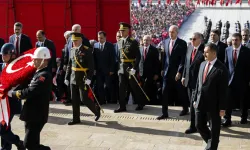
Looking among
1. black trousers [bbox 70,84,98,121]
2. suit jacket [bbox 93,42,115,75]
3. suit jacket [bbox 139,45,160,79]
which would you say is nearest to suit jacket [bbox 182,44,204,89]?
suit jacket [bbox 139,45,160,79]

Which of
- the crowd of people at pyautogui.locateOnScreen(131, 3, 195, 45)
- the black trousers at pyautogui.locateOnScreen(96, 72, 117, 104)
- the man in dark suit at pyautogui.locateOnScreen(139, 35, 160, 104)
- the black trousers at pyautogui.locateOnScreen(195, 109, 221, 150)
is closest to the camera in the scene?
the black trousers at pyautogui.locateOnScreen(195, 109, 221, 150)

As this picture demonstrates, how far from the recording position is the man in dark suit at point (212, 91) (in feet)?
18.3

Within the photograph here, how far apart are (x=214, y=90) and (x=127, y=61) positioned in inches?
122

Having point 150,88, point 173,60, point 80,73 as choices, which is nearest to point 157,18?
point 150,88

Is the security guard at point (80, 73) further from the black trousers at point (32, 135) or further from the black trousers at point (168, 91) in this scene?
the black trousers at point (32, 135)

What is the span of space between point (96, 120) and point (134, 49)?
69.5 inches

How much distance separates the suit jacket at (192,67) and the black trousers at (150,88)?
6.86 feet

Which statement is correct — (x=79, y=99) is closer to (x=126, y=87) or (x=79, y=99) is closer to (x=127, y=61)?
(x=126, y=87)

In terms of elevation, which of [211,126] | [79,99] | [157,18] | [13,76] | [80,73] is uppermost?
[13,76]

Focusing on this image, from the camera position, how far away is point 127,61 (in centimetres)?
842

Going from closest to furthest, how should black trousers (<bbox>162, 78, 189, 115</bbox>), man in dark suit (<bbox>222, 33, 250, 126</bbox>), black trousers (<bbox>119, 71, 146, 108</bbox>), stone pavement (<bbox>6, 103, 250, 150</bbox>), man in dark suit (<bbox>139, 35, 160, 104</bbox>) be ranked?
stone pavement (<bbox>6, 103, 250, 150</bbox>) → man in dark suit (<bbox>222, 33, 250, 126</bbox>) → black trousers (<bbox>162, 78, 189, 115</bbox>) → black trousers (<bbox>119, 71, 146, 108</bbox>) → man in dark suit (<bbox>139, 35, 160, 104</bbox>)

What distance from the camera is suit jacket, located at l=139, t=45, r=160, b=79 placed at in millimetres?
8910

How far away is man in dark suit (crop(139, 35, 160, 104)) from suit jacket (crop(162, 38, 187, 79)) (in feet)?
3.56

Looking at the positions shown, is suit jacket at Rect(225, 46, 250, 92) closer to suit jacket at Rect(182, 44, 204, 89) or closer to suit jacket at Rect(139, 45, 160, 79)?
suit jacket at Rect(182, 44, 204, 89)
